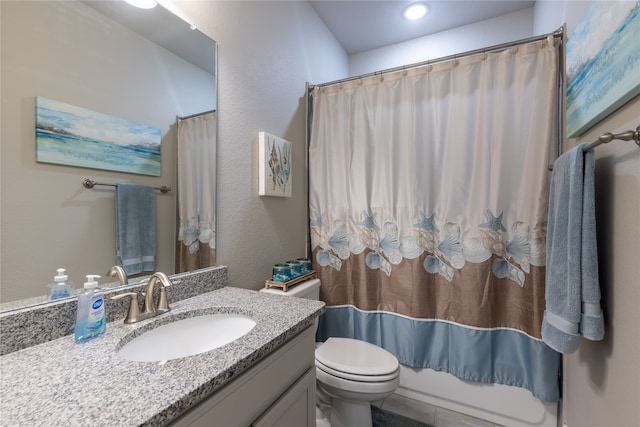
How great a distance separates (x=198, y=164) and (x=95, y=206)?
432 millimetres

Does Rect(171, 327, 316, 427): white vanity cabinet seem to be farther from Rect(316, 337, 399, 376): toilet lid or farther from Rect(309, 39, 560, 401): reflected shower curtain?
Rect(309, 39, 560, 401): reflected shower curtain

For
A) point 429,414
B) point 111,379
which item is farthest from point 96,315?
point 429,414

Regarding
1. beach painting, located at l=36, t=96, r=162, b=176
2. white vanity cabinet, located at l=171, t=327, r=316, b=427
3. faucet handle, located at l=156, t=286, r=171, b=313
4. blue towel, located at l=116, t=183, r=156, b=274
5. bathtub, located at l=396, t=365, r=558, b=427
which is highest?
beach painting, located at l=36, t=96, r=162, b=176

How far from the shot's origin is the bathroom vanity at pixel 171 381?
47 cm

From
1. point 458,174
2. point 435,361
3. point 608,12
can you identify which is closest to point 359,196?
point 458,174

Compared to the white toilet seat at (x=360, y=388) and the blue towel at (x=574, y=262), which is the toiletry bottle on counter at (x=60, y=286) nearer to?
the white toilet seat at (x=360, y=388)

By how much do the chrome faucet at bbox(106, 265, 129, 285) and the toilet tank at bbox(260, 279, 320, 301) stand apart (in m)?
0.66

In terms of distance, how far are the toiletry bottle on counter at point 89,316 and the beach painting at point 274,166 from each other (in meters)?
0.87

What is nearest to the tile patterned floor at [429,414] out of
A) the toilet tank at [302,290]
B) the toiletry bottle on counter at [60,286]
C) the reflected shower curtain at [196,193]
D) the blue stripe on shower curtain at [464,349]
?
the blue stripe on shower curtain at [464,349]

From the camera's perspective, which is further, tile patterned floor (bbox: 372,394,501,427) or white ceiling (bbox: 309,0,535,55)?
white ceiling (bbox: 309,0,535,55)

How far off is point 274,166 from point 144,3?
0.86 meters

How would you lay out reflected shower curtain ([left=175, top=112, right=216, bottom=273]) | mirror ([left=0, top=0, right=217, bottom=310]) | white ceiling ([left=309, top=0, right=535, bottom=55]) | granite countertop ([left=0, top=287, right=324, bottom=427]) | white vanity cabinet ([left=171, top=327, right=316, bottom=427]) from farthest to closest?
white ceiling ([left=309, top=0, right=535, bottom=55]) → reflected shower curtain ([left=175, top=112, right=216, bottom=273]) → mirror ([left=0, top=0, right=217, bottom=310]) → white vanity cabinet ([left=171, top=327, right=316, bottom=427]) → granite countertop ([left=0, top=287, right=324, bottom=427])

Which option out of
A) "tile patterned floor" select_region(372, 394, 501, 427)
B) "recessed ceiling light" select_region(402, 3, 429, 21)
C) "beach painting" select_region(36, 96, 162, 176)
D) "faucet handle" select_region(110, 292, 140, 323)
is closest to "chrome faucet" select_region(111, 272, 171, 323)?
"faucet handle" select_region(110, 292, 140, 323)

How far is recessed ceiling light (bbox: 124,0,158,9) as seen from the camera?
3.13ft
